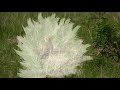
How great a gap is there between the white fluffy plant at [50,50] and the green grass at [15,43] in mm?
104

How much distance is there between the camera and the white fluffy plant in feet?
Result: 12.7

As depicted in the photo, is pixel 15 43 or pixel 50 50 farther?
pixel 15 43

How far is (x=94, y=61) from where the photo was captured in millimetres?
4062

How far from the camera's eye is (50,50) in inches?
160

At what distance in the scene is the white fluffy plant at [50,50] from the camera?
386 centimetres

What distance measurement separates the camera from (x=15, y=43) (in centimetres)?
436

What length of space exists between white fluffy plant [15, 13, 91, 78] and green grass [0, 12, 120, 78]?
10cm

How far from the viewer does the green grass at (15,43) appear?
3912 mm

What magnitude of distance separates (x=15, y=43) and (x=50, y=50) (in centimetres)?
51

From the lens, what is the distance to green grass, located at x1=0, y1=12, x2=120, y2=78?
391 centimetres

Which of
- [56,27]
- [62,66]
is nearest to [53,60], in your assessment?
[62,66]

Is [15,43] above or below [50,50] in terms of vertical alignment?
above
